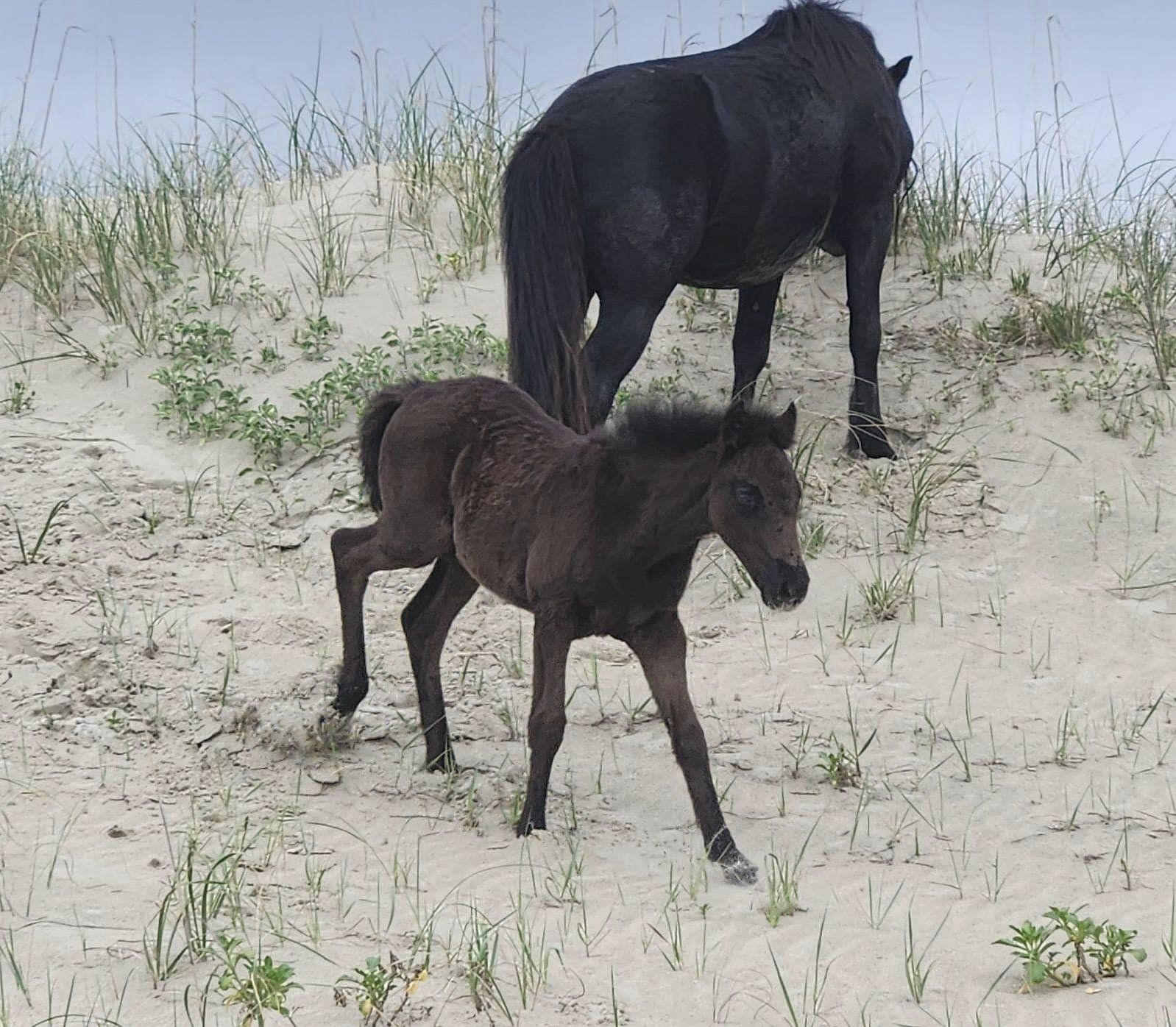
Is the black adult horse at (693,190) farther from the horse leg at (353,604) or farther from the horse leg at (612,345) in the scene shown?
the horse leg at (353,604)

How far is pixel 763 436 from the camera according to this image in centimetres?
469

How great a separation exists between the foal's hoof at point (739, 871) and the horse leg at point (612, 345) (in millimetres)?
2445

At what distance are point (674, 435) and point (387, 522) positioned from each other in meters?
1.27

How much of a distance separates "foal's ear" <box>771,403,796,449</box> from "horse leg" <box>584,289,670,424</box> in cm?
218

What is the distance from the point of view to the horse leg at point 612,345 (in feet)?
22.5

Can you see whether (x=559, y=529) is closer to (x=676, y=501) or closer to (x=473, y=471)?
(x=676, y=501)

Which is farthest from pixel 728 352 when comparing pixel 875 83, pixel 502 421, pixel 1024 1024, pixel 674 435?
pixel 1024 1024

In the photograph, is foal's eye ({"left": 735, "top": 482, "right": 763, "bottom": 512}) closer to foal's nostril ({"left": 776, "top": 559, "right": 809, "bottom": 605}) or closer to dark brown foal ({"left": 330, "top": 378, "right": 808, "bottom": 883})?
dark brown foal ({"left": 330, "top": 378, "right": 808, "bottom": 883})

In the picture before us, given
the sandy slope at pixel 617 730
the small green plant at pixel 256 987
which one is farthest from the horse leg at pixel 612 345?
the small green plant at pixel 256 987

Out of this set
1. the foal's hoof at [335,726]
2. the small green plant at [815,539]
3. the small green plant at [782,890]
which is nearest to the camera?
the small green plant at [782,890]

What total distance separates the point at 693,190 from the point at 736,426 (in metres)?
2.57

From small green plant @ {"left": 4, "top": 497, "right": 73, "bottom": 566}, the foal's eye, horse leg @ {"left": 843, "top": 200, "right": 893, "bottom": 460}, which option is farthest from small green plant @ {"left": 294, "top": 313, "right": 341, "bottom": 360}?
the foal's eye

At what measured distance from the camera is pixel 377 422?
582 centimetres

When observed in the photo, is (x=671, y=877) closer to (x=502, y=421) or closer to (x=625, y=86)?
(x=502, y=421)
